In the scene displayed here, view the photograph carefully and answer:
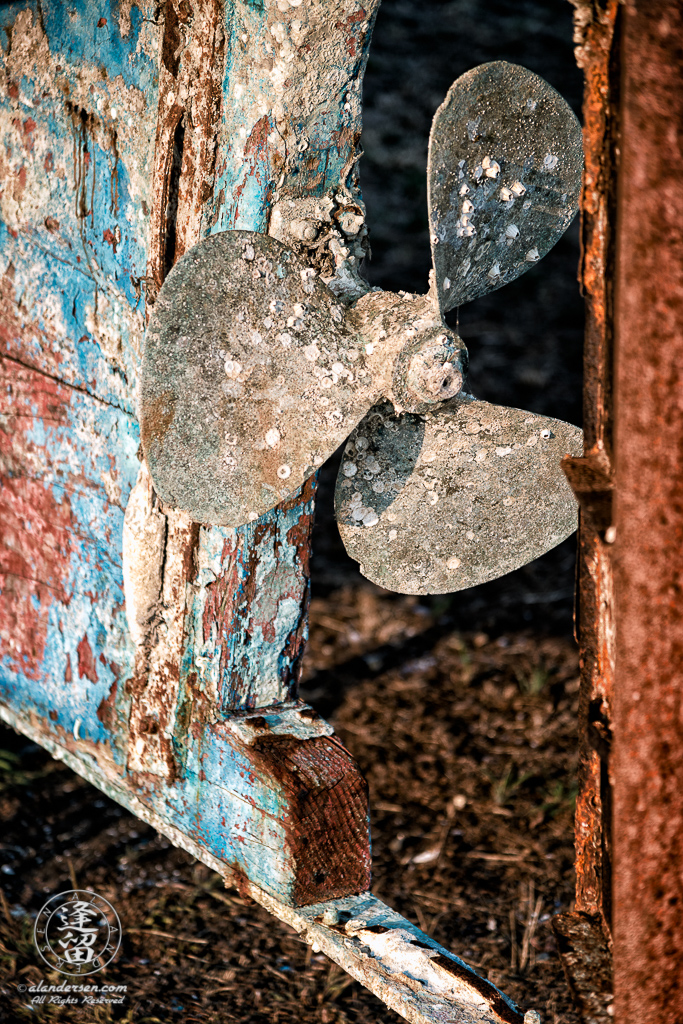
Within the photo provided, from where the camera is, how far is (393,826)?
3.67 meters

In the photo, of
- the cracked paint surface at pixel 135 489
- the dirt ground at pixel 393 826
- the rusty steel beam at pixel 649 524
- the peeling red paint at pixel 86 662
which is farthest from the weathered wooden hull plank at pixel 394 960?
the peeling red paint at pixel 86 662

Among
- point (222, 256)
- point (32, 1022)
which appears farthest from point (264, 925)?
point (222, 256)

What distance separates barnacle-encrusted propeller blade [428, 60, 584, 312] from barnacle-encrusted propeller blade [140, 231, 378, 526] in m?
0.26

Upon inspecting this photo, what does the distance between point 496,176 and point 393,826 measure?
255 centimetres

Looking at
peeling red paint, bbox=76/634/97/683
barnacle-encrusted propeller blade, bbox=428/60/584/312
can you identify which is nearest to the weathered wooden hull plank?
peeling red paint, bbox=76/634/97/683

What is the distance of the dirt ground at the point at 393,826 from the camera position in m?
2.94

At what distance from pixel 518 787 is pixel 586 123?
2.94 m

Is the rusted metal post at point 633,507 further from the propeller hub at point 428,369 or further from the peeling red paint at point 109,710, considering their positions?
the peeling red paint at point 109,710

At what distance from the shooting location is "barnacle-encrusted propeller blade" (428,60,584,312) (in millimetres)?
1748

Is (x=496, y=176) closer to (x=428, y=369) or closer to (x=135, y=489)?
(x=428, y=369)

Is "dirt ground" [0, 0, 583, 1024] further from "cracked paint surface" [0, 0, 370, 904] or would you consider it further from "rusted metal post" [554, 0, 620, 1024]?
"rusted metal post" [554, 0, 620, 1024]

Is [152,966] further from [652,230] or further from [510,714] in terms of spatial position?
[652,230]

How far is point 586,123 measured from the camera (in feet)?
4.70

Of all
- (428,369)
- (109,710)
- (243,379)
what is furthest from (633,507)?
(109,710)
